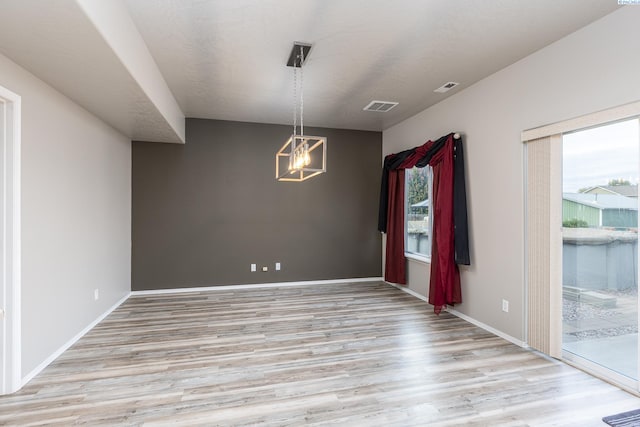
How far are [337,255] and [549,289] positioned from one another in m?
3.43

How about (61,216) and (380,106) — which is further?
(380,106)

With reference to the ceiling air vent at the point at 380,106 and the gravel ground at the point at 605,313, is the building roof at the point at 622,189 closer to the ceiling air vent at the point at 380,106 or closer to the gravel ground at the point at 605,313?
the gravel ground at the point at 605,313

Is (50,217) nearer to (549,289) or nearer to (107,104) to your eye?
(107,104)

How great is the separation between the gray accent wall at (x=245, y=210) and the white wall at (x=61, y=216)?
31.1 inches

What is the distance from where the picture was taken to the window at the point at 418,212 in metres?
4.87

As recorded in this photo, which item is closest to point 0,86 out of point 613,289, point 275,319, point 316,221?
point 275,319

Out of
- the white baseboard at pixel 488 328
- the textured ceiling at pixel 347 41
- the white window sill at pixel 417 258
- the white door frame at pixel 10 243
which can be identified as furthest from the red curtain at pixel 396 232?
the white door frame at pixel 10 243

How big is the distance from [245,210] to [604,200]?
4.58m

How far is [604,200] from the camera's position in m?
2.63

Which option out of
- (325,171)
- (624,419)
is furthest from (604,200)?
(325,171)

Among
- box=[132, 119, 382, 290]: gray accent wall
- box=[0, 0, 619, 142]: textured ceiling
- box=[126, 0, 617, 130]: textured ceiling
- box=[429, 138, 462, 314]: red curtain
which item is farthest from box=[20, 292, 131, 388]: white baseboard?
box=[429, 138, 462, 314]: red curtain

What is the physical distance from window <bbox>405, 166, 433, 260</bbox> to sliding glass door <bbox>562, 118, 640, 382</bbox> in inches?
77.7

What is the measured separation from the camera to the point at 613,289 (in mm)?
2600

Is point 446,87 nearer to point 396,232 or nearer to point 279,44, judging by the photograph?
point 279,44
